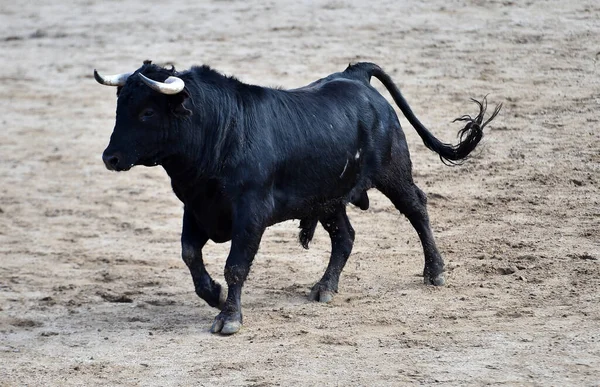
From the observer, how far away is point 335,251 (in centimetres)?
895

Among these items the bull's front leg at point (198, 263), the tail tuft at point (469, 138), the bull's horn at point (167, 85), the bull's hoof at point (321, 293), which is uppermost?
the bull's horn at point (167, 85)

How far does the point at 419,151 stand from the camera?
1172 centimetres

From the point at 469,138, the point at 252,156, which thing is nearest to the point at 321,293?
the point at 252,156

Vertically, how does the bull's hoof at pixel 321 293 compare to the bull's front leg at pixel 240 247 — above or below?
below

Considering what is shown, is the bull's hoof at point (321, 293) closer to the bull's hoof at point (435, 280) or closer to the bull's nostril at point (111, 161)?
the bull's hoof at point (435, 280)

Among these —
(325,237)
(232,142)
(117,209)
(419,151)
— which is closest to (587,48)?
(419,151)

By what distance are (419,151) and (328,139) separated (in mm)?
3375

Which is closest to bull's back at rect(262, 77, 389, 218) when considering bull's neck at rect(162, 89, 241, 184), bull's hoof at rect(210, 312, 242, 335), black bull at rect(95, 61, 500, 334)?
black bull at rect(95, 61, 500, 334)

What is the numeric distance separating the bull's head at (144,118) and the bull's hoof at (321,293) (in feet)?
5.01

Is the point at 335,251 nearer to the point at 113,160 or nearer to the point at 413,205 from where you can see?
the point at 413,205

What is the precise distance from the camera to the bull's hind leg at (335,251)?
8.67 meters

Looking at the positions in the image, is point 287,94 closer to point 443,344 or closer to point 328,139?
point 328,139

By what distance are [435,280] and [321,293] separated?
830 millimetres

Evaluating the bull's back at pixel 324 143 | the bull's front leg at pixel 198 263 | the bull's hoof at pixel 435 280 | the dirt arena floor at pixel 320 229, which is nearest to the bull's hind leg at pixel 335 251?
the dirt arena floor at pixel 320 229
